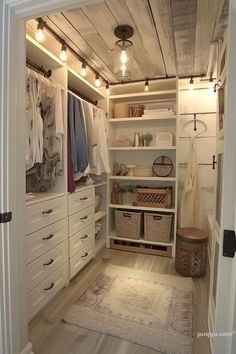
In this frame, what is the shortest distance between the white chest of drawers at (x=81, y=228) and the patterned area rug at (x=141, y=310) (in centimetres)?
28

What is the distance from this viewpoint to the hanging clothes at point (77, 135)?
206cm

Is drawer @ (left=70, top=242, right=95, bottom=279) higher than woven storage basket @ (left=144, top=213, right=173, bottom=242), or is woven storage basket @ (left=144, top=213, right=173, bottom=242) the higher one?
woven storage basket @ (left=144, top=213, right=173, bottom=242)

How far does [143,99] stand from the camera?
9.96 ft

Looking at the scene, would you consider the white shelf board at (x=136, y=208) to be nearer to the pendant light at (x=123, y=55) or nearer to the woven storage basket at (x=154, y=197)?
the woven storage basket at (x=154, y=197)

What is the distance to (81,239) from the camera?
2361 mm

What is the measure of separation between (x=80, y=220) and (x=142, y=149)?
47.5 inches

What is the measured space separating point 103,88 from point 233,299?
2.71 metres

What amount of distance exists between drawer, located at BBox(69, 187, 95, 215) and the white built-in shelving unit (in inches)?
19.7

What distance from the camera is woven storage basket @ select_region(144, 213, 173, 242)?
9.05ft

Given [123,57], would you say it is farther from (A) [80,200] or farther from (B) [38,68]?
(A) [80,200]

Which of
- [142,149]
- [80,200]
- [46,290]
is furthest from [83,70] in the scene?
[46,290]

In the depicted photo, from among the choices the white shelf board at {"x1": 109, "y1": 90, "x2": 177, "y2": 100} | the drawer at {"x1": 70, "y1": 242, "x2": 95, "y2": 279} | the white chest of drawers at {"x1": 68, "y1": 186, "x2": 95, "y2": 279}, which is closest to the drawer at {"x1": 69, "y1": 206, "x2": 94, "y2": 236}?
the white chest of drawers at {"x1": 68, "y1": 186, "x2": 95, "y2": 279}

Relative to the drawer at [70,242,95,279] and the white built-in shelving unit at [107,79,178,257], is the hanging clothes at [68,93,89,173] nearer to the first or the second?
the white built-in shelving unit at [107,79,178,257]

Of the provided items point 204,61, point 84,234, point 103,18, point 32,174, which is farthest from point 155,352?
point 204,61
